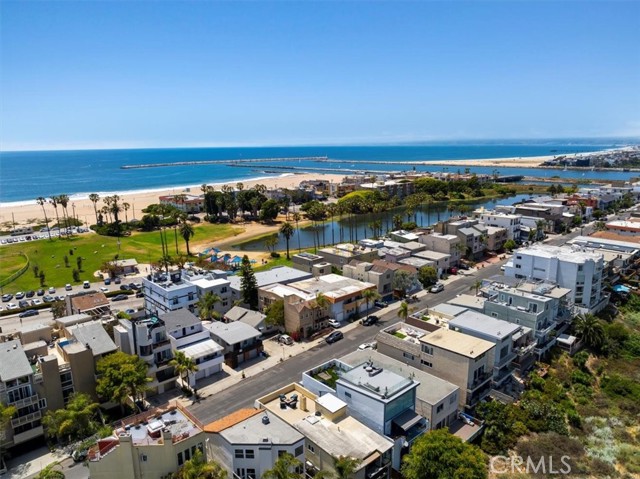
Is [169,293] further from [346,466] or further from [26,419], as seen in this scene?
[346,466]

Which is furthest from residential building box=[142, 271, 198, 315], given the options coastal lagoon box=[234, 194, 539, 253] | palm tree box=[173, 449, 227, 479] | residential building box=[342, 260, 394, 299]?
coastal lagoon box=[234, 194, 539, 253]

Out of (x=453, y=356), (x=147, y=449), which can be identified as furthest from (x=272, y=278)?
(x=147, y=449)

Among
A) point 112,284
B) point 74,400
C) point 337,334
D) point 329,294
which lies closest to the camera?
point 74,400

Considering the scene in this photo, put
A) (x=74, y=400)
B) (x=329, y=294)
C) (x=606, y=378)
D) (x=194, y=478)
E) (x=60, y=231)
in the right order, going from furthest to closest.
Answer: (x=60, y=231), (x=329, y=294), (x=606, y=378), (x=74, y=400), (x=194, y=478)

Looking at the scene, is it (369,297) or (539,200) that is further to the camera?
(539,200)

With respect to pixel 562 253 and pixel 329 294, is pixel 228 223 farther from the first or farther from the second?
pixel 562 253

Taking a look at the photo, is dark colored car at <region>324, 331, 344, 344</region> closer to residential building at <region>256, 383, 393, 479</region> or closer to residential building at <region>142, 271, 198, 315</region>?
residential building at <region>256, 383, 393, 479</region>

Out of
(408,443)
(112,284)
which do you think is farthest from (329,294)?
(112,284)

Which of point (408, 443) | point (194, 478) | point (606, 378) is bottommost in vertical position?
point (606, 378)
